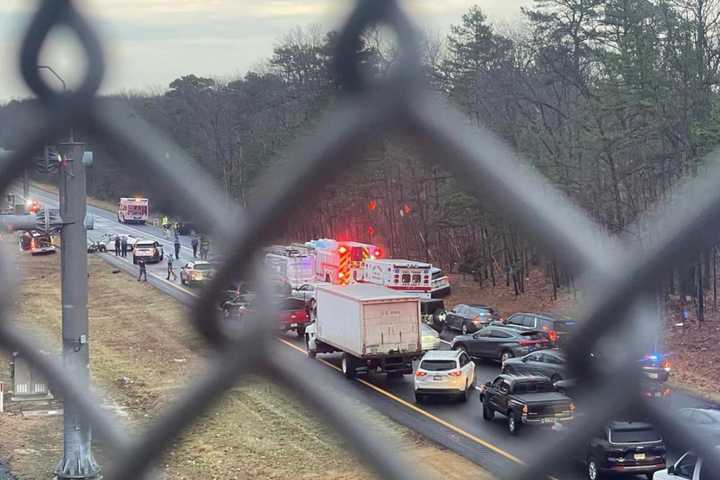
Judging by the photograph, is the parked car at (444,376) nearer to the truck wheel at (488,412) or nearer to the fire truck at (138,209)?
the truck wheel at (488,412)

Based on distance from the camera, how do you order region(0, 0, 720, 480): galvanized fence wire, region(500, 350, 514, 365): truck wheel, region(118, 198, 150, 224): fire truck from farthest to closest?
1. region(500, 350, 514, 365): truck wheel
2. region(118, 198, 150, 224): fire truck
3. region(0, 0, 720, 480): galvanized fence wire

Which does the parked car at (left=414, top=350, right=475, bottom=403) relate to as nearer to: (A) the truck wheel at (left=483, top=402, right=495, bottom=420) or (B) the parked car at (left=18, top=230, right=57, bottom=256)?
(A) the truck wheel at (left=483, top=402, right=495, bottom=420)

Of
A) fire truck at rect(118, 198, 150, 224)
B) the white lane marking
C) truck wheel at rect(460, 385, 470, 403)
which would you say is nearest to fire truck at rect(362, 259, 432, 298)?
truck wheel at rect(460, 385, 470, 403)

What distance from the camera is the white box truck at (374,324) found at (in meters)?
10.5

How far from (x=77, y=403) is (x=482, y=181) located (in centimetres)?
89

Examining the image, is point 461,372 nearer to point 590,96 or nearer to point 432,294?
point 432,294

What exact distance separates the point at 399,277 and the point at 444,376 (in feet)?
13.5

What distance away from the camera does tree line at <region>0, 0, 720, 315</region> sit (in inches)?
36.0

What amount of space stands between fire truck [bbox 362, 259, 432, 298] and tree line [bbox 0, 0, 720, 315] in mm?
10140

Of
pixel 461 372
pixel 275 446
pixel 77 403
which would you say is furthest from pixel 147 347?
pixel 461 372

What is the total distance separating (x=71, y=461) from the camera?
4.95m

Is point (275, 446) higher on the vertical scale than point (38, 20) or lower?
lower

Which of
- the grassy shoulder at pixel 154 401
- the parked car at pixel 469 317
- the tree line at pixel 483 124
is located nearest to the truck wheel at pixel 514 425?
the grassy shoulder at pixel 154 401

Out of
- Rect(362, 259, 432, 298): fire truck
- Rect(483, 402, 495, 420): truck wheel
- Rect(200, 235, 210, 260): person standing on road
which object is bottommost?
Rect(483, 402, 495, 420): truck wheel
